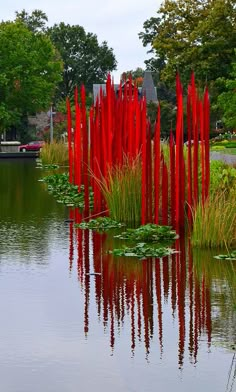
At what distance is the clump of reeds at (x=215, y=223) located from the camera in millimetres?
14133

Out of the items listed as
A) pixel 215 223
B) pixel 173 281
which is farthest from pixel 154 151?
pixel 173 281

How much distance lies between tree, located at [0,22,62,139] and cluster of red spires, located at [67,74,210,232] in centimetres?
6226

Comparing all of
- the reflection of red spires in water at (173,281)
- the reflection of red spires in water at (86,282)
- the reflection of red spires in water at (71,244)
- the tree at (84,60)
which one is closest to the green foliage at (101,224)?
the reflection of red spires in water at (71,244)

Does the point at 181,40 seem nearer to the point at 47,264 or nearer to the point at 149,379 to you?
the point at 47,264

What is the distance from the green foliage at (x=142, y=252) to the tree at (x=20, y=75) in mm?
69599

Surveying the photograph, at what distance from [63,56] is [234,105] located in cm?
8544

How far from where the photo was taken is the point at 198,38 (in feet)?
193

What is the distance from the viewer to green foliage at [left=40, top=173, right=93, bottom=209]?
24.6 metres

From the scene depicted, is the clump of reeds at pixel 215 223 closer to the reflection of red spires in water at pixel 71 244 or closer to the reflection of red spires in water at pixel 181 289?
the reflection of red spires in water at pixel 181 289

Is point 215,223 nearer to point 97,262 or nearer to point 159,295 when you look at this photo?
point 97,262

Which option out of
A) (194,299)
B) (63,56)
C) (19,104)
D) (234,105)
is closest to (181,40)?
(234,105)

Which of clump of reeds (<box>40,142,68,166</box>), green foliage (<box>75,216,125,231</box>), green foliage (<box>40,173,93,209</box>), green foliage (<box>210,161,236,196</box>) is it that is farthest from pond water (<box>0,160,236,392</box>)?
clump of reeds (<box>40,142,68,166</box>)

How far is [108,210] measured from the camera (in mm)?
18969

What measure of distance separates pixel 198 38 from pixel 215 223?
4541 centimetres
